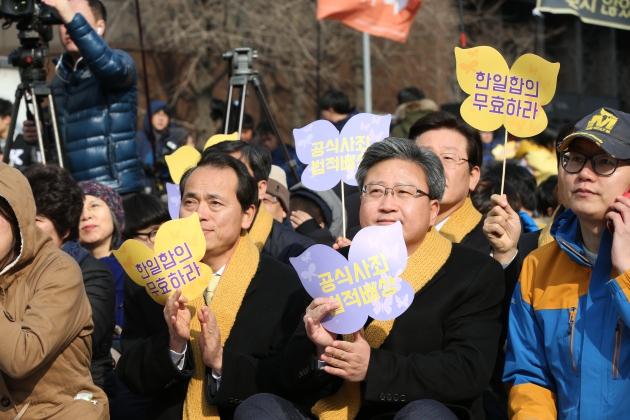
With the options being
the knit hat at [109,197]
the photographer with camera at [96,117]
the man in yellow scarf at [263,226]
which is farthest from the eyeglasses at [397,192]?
the photographer with camera at [96,117]

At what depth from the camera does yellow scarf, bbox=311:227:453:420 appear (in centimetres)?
294

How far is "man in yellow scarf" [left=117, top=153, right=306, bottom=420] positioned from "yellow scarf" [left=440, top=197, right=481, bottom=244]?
2.38 feet

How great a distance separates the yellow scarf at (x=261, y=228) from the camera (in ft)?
13.9

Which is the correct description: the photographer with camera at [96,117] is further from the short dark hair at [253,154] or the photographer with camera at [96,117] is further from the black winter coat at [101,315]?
the black winter coat at [101,315]

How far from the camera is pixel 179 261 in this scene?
3.05 meters

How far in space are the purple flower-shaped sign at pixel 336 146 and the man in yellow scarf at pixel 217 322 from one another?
17.5 inches

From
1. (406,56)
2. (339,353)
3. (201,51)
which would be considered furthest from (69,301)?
(406,56)

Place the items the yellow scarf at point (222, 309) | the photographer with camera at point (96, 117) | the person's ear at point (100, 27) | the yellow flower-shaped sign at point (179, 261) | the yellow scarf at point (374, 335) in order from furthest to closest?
1. the person's ear at point (100, 27)
2. the photographer with camera at point (96, 117)
3. the yellow scarf at point (222, 309)
4. the yellow flower-shaped sign at point (179, 261)
5. the yellow scarf at point (374, 335)

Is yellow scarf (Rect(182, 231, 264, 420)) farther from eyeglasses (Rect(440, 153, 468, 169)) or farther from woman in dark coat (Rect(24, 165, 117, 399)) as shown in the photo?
eyeglasses (Rect(440, 153, 468, 169))

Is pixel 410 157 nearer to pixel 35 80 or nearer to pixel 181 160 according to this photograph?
pixel 181 160

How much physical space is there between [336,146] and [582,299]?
1529mm

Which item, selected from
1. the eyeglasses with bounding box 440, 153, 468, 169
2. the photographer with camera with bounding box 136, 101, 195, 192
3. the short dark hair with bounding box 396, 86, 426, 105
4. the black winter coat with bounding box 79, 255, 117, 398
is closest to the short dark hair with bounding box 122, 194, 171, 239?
the black winter coat with bounding box 79, 255, 117, 398

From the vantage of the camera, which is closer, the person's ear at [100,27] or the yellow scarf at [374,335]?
the yellow scarf at [374,335]

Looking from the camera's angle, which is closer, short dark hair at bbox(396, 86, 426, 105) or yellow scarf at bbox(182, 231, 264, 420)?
yellow scarf at bbox(182, 231, 264, 420)
